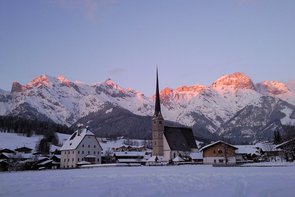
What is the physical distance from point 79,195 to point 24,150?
124 metres

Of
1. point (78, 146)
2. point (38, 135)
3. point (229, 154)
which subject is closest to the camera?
point (229, 154)

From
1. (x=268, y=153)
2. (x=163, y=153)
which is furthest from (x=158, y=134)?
(x=268, y=153)

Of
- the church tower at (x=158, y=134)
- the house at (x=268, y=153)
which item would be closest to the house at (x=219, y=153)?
the house at (x=268, y=153)

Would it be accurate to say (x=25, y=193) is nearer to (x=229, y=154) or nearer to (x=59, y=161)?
(x=229, y=154)

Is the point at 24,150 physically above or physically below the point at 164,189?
above

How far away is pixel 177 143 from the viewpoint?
4481 inches

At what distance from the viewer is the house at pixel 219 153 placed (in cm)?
9144

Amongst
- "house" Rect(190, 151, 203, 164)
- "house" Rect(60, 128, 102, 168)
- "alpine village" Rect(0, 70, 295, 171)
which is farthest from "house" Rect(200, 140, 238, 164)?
"house" Rect(60, 128, 102, 168)

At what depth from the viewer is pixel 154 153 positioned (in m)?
112

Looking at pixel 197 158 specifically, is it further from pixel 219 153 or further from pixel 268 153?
pixel 268 153

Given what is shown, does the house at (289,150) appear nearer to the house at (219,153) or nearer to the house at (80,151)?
the house at (219,153)

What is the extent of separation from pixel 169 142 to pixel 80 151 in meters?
27.9

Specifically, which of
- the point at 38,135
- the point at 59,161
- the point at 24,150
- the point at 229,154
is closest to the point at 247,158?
the point at 229,154

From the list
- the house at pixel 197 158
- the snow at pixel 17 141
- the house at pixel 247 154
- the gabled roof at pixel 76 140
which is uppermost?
the snow at pixel 17 141
